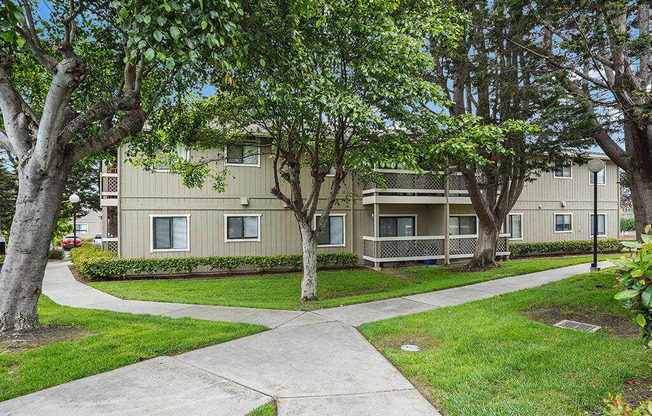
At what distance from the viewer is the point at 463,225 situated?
16.7m

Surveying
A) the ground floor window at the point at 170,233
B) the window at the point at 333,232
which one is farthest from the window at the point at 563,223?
the ground floor window at the point at 170,233

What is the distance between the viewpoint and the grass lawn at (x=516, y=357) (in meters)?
3.27

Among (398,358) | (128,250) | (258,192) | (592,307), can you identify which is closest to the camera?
(398,358)

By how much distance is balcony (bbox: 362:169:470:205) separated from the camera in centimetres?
1430

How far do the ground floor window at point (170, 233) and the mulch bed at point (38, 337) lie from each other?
7.96 metres

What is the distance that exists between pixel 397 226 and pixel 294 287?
6.64 metres

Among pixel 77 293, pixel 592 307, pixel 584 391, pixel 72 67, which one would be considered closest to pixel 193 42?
pixel 72 67

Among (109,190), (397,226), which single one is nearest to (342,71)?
(397,226)

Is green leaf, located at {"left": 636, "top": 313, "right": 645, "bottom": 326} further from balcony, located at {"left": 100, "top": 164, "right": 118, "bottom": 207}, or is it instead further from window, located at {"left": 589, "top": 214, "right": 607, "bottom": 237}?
window, located at {"left": 589, "top": 214, "right": 607, "bottom": 237}

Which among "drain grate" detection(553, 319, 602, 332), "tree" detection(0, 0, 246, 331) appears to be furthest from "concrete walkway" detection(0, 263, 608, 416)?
"drain grate" detection(553, 319, 602, 332)

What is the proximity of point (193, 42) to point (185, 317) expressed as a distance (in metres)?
4.71

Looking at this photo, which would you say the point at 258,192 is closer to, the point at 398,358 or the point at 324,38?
the point at 324,38

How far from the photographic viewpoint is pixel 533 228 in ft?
60.6

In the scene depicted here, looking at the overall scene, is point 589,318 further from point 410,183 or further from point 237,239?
point 237,239
